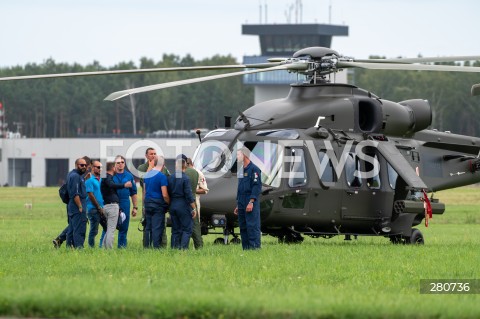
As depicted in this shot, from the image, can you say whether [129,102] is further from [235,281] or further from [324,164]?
[235,281]

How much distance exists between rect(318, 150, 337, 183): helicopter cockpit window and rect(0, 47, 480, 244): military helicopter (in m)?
0.02

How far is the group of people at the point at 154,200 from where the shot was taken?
65.4ft

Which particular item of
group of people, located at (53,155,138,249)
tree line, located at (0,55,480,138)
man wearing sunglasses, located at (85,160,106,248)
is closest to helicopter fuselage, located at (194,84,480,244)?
group of people, located at (53,155,138,249)

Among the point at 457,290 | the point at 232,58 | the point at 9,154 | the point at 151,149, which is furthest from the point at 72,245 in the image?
the point at 232,58

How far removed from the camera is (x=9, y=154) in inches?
4663

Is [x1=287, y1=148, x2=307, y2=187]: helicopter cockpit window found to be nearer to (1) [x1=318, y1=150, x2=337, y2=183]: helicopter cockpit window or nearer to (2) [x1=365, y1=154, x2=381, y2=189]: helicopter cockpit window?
(1) [x1=318, y1=150, x2=337, y2=183]: helicopter cockpit window

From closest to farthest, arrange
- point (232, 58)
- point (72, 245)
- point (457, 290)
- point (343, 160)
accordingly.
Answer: point (457, 290) < point (72, 245) < point (343, 160) < point (232, 58)

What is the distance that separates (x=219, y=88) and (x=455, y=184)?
5267 inches

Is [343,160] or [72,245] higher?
[343,160]

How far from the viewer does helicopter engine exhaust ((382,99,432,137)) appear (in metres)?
23.5

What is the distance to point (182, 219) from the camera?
19922 mm

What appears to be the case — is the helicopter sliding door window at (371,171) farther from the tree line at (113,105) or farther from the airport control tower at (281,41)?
the tree line at (113,105)

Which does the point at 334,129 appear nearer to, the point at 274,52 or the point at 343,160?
the point at 343,160

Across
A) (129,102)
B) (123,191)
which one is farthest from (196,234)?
(129,102)
